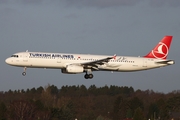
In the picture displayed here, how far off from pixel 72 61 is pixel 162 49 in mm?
17750

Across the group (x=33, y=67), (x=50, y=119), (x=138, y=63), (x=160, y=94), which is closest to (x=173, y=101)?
(x=160, y=94)

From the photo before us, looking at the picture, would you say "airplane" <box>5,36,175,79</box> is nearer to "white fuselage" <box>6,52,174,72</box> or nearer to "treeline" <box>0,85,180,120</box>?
"white fuselage" <box>6,52,174,72</box>

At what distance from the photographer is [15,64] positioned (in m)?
85.2

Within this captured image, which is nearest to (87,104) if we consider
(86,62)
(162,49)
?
(162,49)

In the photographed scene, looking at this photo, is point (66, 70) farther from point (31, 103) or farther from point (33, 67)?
point (31, 103)

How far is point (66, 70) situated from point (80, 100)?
251ft

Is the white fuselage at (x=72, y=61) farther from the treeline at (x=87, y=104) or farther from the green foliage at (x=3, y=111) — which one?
the green foliage at (x=3, y=111)

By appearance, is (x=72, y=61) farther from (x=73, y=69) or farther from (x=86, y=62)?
(x=86, y=62)

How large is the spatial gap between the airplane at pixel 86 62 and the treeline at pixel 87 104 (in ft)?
72.5

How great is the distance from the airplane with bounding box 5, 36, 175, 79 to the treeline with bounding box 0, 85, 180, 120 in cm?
2209

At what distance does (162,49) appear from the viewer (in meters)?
97.0

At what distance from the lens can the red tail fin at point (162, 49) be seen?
3765 inches

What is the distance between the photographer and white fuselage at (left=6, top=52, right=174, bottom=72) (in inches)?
3344

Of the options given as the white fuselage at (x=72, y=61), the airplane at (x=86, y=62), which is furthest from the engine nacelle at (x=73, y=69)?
the white fuselage at (x=72, y=61)
